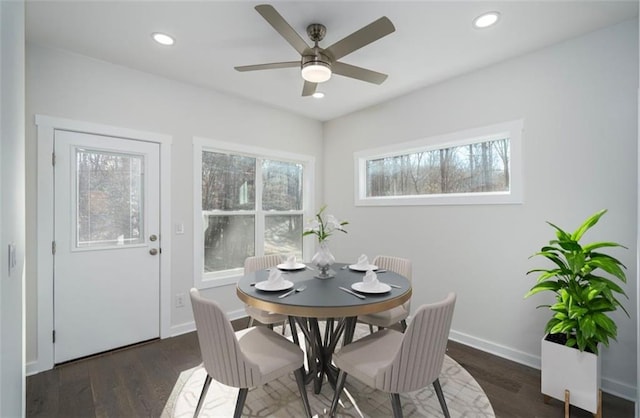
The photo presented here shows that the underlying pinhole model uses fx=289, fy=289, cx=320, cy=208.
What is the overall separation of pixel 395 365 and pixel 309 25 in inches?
89.9

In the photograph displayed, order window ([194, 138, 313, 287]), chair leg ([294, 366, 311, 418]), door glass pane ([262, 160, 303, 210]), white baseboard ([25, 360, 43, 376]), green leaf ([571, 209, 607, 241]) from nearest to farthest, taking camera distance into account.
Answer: chair leg ([294, 366, 311, 418])
green leaf ([571, 209, 607, 241])
white baseboard ([25, 360, 43, 376])
window ([194, 138, 313, 287])
door glass pane ([262, 160, 303, 210])

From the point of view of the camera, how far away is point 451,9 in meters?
Result: 1.99

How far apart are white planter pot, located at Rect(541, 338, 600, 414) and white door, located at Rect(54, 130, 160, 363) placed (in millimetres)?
3398

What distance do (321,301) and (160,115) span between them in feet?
8.69

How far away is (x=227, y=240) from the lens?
3.65m

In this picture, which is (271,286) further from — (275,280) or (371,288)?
(371,288)

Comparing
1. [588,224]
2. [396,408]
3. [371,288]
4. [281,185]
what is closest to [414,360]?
[396,408]

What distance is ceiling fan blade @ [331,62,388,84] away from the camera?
2.12m

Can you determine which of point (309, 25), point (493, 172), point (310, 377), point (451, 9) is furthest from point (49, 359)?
point (493, 172)

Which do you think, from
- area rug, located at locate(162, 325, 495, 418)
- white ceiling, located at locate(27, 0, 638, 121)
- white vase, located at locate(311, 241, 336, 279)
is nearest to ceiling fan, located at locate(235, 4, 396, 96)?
white ceiling, located at locate(27, 0, 638, 121)

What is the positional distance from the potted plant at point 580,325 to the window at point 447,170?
81cm

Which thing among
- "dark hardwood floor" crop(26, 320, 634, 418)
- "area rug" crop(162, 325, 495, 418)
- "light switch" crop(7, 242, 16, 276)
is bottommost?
"dark hardwood floor" crop(26, 320, 634, 418)

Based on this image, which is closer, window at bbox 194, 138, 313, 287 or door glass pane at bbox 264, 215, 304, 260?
window at bbox 194, 138, 313, 287

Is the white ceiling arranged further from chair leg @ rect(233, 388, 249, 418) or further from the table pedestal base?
chair leg @ rect(233, 388, 249, 418)
